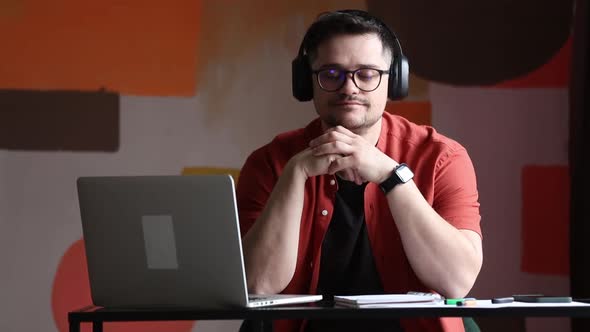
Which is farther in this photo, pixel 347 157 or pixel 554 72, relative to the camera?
pixel 554 72

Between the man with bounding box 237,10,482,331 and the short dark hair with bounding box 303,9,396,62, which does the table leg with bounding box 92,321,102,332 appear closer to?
the man with bounding box 237,10,482,331

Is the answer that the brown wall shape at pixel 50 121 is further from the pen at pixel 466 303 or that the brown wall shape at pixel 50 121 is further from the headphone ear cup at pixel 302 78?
the pen at pixel 466 303

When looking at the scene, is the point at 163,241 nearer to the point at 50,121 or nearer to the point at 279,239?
the point at 279,239

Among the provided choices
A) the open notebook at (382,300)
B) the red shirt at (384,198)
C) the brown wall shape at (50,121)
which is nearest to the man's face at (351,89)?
the red shirt at (384,198)

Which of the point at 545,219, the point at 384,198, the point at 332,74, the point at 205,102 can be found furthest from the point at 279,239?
the point at 545,219

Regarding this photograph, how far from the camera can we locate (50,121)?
3.22m

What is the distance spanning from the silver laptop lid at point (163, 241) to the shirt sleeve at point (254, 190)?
1.88 ft

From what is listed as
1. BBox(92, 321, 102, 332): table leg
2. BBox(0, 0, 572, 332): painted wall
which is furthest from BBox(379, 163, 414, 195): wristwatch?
BBox(0, 0, 572, 332): painted wall

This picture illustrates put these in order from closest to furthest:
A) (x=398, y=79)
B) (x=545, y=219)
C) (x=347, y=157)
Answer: (x=347, y=157) → (x=398, y=79) → (x=545, y=219)

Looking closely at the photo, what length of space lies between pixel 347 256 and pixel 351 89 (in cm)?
37

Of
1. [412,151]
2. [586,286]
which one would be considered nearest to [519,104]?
[586,286]

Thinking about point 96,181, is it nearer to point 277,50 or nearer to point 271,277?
point 271,277

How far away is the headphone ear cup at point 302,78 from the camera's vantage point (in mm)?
2059

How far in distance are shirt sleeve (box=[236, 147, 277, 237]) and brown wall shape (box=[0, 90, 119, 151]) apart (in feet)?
4.06
